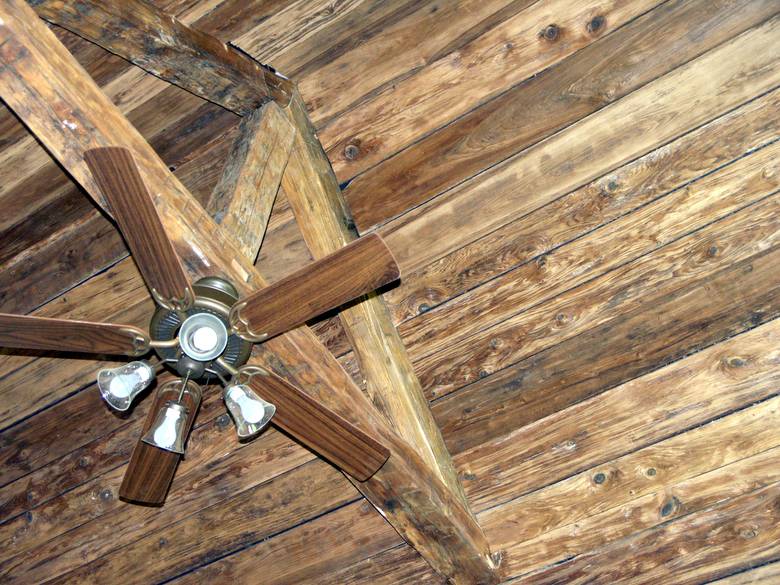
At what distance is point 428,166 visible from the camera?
8.74 feet

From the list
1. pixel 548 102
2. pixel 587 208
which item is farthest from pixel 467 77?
pixel 587 208

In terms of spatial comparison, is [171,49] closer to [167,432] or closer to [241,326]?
[241,326]

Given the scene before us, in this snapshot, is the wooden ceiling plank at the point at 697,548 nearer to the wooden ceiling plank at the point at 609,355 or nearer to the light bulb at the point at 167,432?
the wooden ceiling plank at the point at 609,355

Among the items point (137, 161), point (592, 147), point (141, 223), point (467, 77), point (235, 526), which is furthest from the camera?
point (235, 526)

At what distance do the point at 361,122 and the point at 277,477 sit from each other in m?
1.29

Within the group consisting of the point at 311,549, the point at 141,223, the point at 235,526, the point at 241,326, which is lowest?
the point at 311,549

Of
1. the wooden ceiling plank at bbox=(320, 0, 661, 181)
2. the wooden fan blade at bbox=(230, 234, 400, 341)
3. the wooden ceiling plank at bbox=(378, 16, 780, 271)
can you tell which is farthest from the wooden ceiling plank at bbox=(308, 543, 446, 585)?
Answer: the wooden ceiling plank at bbox=(320, 0, 661, 181)

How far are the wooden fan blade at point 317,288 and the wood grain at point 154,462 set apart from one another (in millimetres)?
213

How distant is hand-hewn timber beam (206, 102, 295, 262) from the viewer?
7.72ft

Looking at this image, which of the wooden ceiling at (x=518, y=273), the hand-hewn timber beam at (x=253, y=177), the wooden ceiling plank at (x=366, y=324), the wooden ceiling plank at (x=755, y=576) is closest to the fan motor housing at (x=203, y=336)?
the hand-hewn timber beam at (x=253, y=177)

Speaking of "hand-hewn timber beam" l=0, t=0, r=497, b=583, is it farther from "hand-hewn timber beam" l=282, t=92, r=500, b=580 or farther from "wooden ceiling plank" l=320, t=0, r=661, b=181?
"wooden ceiling plank" l=320, t=0, r=661, b=181

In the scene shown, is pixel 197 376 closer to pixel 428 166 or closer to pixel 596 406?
pixel 428 166

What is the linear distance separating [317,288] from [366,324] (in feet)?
2.82

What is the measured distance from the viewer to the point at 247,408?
1.86 metres
